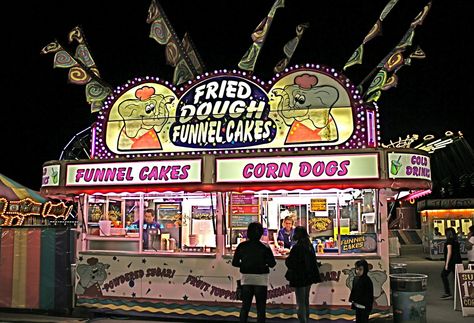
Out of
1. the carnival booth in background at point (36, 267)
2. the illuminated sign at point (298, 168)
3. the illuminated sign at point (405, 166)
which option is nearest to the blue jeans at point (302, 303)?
the illuminated sign at point (298, 168)

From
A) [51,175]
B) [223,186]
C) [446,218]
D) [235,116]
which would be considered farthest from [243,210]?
[446,218]

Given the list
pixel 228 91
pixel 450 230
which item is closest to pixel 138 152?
pixel 228 91

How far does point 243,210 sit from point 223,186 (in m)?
1.13

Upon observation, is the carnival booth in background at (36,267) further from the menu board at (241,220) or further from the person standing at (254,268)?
the person standing at (254,268)

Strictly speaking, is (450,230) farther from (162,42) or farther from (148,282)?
(162,42)

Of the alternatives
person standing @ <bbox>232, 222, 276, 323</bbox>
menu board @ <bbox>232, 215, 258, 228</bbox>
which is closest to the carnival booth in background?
menu board @ <bbox>232, 215, 258, 228</bbox>

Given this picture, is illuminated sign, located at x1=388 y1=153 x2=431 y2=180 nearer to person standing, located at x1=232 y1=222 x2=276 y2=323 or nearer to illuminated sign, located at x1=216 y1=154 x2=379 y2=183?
illuminated sign, located at x1=216 y1=154 x2=379 y2=183

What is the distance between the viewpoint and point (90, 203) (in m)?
11.1

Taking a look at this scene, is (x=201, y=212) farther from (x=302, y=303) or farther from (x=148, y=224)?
(x=302, y=303)

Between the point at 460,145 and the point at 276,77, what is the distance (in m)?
26.0

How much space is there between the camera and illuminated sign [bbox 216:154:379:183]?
890cm

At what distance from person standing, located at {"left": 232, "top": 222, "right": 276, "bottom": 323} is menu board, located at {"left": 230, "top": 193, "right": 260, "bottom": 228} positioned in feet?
7.13

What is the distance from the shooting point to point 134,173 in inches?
392

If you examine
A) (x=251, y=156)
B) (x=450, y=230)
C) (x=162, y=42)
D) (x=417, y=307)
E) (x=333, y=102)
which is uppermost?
(x=162, y=42)
